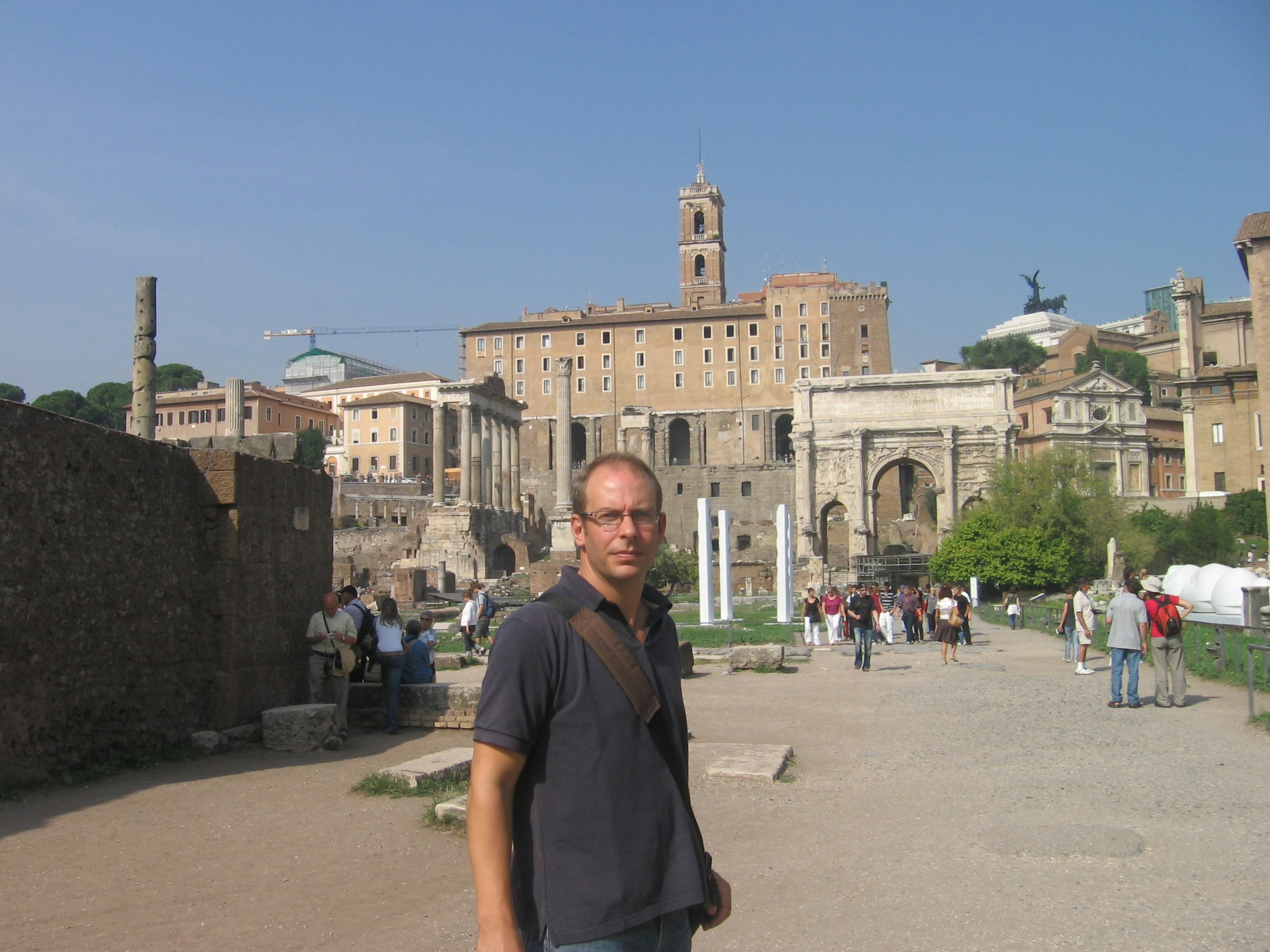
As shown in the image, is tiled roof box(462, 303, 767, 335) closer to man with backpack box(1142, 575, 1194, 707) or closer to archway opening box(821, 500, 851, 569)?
archway opening box(821, 500, 851, 569)

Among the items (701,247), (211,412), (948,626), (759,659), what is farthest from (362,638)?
(701,247)

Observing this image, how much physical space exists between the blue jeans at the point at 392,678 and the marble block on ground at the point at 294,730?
1144 mm

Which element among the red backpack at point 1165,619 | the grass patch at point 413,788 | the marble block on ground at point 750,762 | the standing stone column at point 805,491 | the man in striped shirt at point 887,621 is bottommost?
the man in striped shirt at point 887,621

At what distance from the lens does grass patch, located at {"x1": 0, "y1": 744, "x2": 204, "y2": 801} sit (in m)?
6.83

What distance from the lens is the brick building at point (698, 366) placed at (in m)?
82.9

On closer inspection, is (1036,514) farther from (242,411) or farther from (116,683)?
(116,683)

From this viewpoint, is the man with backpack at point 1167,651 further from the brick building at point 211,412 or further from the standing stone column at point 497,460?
the brick building at point 211,412

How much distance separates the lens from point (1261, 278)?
25.7m

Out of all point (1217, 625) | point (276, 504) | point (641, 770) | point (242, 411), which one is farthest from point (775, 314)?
point (641, 770)

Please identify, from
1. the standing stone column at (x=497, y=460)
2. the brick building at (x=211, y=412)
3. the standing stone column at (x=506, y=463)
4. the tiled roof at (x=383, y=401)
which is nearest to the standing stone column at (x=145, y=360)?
the standing stone column at (x=497, y=460)

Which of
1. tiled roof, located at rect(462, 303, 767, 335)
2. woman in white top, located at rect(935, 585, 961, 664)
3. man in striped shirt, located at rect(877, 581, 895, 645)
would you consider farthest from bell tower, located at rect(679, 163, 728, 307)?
woman in white top, located at rect(935, 585, 961, 664)

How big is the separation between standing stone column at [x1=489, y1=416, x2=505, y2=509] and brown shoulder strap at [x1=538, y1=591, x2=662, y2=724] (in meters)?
58.5

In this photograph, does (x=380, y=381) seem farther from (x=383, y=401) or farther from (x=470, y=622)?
(x=470, y=622)

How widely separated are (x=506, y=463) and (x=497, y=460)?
0.52 meters
